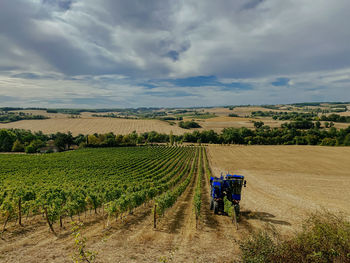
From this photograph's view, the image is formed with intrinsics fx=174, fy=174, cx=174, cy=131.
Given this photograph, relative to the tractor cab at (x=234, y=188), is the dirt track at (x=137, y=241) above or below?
below

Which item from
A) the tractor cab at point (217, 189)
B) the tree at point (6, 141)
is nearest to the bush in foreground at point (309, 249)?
the tractor cab at point (217, 189)

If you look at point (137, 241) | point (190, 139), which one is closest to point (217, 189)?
point (137, 241)

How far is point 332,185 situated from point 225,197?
25915mm

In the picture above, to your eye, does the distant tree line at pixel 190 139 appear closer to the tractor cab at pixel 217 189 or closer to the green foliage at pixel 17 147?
the green foliage at pixel 17 147

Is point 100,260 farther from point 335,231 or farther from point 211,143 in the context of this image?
point 211,143

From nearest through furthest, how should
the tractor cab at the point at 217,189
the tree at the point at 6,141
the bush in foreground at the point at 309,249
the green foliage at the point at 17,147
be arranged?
the bush in foreground at the point at 309,249 < the tractor cab at the point at 217,189 < the green foliage at the point at 17,147 < the tree at the point at 6,141

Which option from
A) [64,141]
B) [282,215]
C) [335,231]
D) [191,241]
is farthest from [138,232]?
[64,141]

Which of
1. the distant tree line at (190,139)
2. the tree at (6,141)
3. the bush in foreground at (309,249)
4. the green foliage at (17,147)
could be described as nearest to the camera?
the bush in foreground at (309,249)

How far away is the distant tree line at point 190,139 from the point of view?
277 ft

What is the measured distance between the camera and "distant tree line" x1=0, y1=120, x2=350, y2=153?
84400 mm

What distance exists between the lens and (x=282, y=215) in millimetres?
17141

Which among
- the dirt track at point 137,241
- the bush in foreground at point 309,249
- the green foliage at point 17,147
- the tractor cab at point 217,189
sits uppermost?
the bush in foreground at point 309,249

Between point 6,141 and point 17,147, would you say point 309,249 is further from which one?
point 6,141

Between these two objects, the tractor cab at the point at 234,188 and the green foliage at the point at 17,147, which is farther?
the green foliage at the point at 17,147
